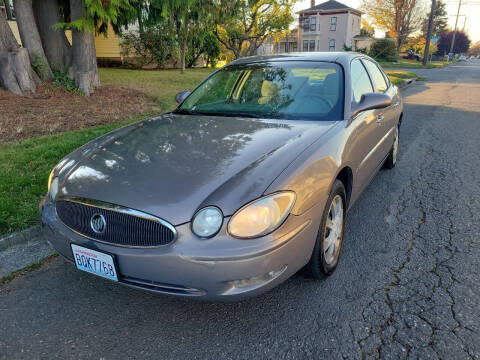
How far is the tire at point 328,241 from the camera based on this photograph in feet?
7.80

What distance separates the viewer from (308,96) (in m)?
3.11

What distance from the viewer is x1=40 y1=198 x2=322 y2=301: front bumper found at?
185 centimetres

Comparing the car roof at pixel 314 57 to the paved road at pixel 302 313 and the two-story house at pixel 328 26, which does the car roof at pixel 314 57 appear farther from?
the two-story house at pixel 328 26

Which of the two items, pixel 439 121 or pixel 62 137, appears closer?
pixel 62 137

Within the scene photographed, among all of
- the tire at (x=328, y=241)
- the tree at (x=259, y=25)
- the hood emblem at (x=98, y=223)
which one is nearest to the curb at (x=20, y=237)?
the hood emblem at (x=98, y=223)

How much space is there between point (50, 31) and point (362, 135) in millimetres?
9235

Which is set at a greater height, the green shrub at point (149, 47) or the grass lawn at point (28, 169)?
the green shrub at point (149, 47)

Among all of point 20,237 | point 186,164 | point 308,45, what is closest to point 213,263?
point 186,164

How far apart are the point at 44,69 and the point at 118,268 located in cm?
826

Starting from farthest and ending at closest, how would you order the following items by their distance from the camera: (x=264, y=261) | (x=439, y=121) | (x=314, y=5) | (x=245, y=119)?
(x=314, y=5) < (x=439, y=121) < (x=245, y=119) < (x=264, y=261)

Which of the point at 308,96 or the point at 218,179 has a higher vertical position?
the point at 308,96

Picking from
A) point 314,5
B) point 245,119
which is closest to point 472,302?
point 245,119

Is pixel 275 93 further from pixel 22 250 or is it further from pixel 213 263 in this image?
pixel 22 250

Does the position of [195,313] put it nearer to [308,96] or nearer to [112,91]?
[308,96]
